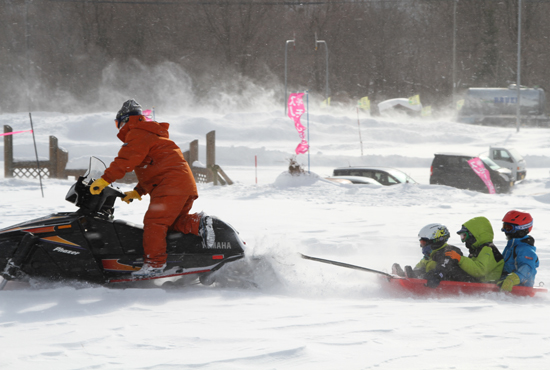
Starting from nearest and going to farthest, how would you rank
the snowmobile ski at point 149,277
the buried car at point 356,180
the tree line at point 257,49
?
1. the snowmobile ski at point 149,277
2. the buried car at point 356,180
3. the tree line at point 257,49

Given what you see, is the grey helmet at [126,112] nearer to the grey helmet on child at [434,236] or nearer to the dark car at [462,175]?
the grey helmet on child at [434,236]

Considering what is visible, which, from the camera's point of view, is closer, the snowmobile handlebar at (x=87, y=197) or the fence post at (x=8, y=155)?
the snowmobile handlebar at (x=87, y=197)

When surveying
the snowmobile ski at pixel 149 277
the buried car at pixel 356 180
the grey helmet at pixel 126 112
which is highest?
the grey helmet at pixel 126 112

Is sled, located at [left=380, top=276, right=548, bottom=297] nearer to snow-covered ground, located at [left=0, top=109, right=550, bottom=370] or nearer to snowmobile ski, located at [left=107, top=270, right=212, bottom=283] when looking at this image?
snow-covered ground, located at [left=0, top=109, right=550, bottom=370]

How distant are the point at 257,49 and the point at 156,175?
159 feet

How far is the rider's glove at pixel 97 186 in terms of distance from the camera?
4.05 m

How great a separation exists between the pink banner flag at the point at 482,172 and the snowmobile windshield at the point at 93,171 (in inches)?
460

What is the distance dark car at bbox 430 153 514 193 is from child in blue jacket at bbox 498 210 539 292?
1018 centimetres

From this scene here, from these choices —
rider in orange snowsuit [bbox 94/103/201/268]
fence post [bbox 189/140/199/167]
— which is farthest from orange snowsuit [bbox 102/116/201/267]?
fence post [bbox 189/140/199/167]

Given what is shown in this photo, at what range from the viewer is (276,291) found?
4574 mm

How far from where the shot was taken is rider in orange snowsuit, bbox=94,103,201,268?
4293 mm

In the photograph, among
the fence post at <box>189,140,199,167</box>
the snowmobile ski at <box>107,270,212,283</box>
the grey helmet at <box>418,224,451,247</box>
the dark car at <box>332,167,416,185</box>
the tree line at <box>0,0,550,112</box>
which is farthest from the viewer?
the tree line at <box>0,0,550,112</box>

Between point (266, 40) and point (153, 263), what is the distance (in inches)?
1943

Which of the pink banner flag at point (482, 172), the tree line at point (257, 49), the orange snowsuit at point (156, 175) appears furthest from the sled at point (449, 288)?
the tree line at point (257, 49)
